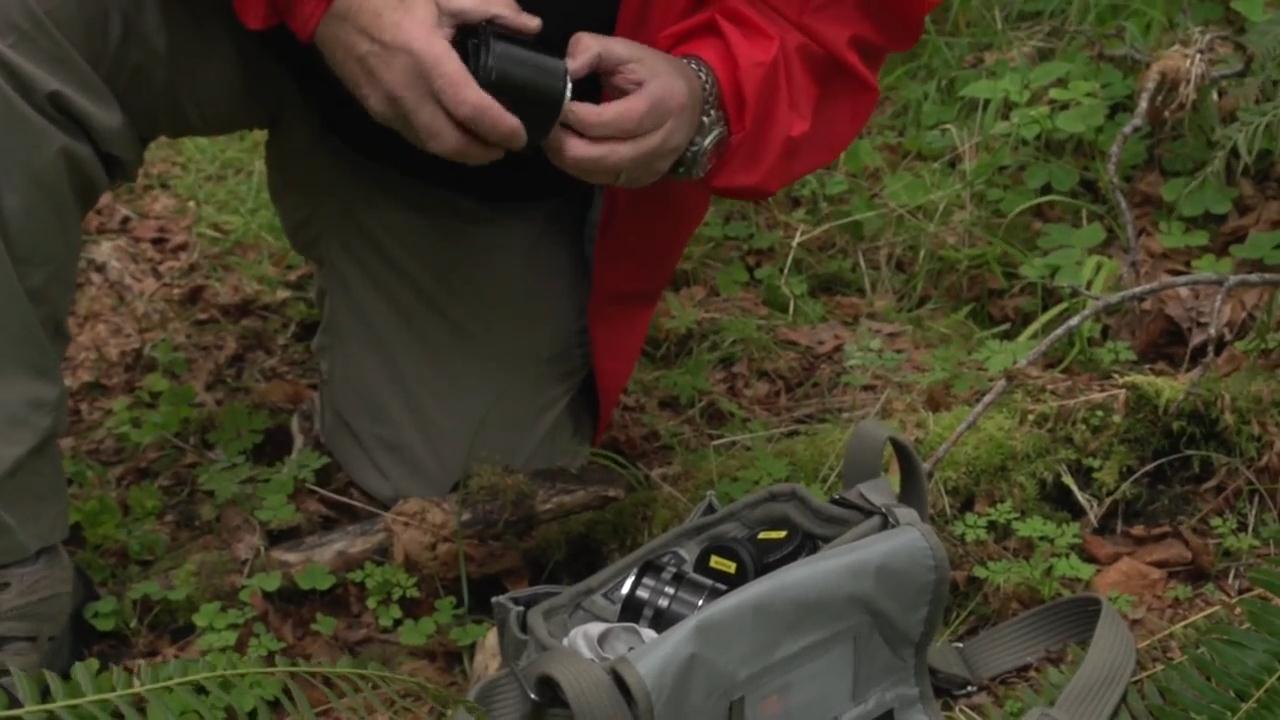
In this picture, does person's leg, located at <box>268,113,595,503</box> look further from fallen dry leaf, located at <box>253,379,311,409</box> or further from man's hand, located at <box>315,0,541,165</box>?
man's hand, located at <box>315,0,541,165</box>

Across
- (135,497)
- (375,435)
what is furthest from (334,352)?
(135,497)

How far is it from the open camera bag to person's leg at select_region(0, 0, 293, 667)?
690mm

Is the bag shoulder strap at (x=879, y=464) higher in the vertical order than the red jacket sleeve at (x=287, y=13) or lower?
lower

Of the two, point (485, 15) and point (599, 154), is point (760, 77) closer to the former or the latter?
point (599, 154)

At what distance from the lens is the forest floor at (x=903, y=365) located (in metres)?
2.35

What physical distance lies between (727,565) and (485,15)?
0.82m

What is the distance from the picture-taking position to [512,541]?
2484 mm

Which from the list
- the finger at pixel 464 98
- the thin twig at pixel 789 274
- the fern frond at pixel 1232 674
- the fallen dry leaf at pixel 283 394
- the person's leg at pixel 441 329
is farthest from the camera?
the thin twig at pixel 789 274

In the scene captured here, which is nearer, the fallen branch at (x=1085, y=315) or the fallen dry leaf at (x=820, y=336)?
the fallen branch at (x=1085, y=315)

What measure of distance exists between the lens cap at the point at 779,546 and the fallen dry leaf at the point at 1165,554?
678mm

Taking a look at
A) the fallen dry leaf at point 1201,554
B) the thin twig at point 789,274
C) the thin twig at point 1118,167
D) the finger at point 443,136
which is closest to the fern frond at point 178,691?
the finger at point 443,136

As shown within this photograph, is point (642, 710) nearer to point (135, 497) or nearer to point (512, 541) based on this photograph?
point (512, 541)

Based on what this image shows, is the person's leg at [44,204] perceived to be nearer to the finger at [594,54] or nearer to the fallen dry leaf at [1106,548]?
the finger at [594,54]

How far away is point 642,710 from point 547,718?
114mm
